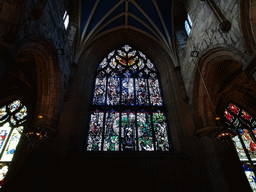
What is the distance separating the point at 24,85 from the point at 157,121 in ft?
25.8

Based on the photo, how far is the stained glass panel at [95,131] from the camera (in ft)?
25.4

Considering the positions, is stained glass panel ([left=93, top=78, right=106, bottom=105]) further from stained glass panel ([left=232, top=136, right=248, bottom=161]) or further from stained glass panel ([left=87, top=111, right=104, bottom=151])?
stained glass panel ([left=232, top=136, right=248, bottom=161])

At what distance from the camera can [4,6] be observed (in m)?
3.67

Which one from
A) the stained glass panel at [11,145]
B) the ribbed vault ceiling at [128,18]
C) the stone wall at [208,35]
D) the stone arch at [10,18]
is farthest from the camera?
the ribbed vault ceiling at [128,18]

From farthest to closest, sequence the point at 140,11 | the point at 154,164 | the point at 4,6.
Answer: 1. the point at 140,11
2. the point at 154,164
3. the point at 4,6

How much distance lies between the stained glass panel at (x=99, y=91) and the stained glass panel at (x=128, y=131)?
5.15 feet

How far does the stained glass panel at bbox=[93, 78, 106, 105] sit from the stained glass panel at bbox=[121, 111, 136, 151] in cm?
157

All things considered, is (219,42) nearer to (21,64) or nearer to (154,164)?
(154,164)

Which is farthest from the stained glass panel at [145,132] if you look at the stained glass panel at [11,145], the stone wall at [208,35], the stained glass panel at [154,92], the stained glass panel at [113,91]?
the stained glass panel at [11,145]

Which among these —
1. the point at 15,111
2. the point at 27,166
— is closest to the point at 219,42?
the point at 27,166

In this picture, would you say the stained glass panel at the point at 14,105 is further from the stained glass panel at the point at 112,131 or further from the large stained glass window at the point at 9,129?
the stained glass panel at the point at 112,131

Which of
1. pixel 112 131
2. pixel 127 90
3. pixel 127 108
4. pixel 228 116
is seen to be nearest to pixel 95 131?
pixel 112 131

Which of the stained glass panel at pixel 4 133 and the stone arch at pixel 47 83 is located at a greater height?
the stone arch at pixel 47 83

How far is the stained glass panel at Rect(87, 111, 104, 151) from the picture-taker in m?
7.74
